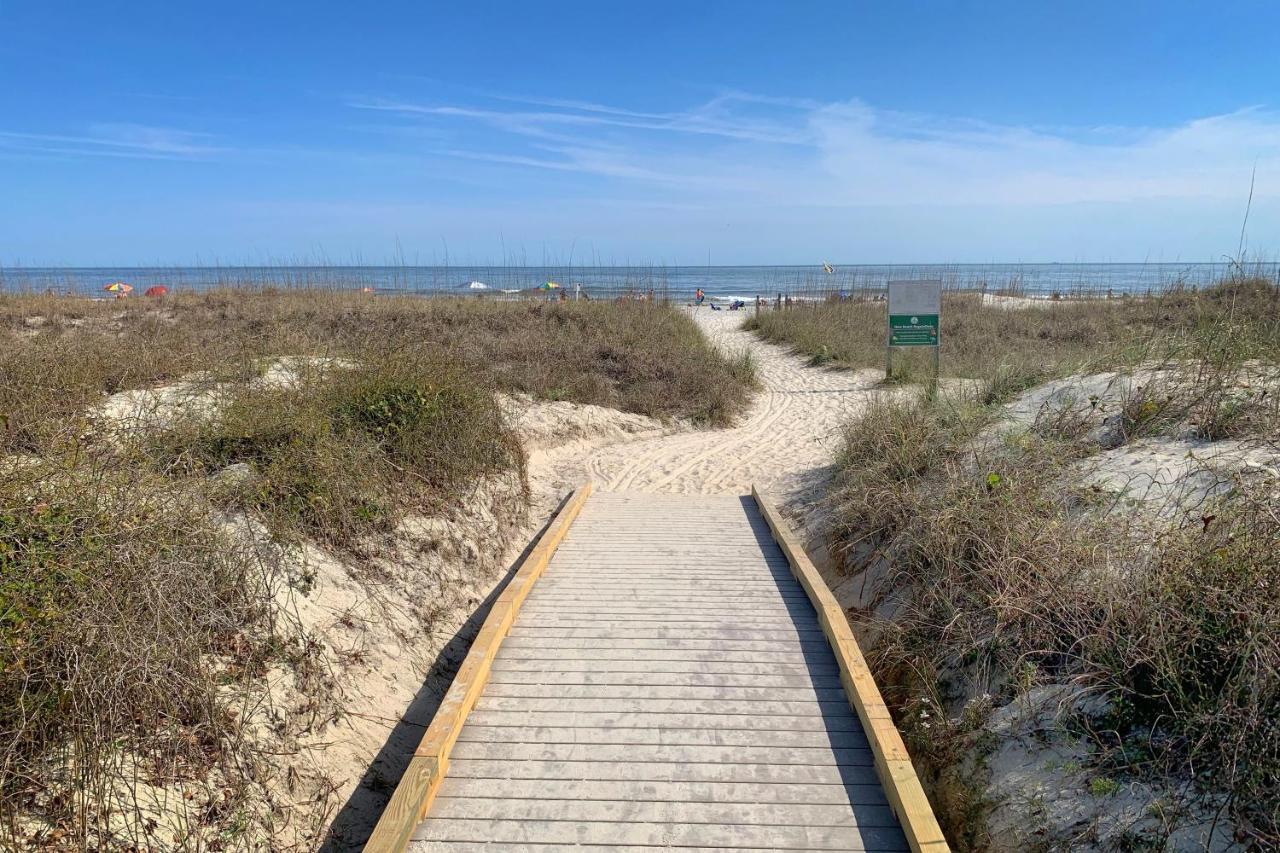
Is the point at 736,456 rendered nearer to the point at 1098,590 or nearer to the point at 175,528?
the point at 1098,590

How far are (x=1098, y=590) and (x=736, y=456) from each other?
21.0ft

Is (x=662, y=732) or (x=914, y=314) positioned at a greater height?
(x=914, y=314)

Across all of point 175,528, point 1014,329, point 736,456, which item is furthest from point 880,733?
point 1014,329

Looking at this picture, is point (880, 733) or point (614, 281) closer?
point (880, 733)

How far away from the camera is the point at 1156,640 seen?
9.89 ft

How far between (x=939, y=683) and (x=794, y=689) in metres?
0.82

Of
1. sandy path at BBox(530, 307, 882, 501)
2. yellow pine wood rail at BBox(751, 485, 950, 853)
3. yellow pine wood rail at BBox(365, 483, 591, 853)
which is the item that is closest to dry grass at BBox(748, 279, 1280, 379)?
sandy path at BBox(530, 307, 882, 501)

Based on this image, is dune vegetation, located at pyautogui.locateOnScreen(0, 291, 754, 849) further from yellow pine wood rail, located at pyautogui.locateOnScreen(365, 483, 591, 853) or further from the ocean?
the ocean

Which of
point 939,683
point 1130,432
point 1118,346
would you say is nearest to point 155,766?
point 939,683

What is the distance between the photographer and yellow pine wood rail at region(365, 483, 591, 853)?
9.36 feet

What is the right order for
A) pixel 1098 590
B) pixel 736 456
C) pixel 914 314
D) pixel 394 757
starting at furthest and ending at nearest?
pixel 914 314, pixel 736 456, pixel 394 757, pixel 1098 590

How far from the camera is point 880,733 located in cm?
338

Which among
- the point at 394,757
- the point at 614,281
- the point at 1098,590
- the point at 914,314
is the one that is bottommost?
the point at 394,757

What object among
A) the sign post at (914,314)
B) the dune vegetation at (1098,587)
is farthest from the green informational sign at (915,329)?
the dune vegetation at (1098,587)
